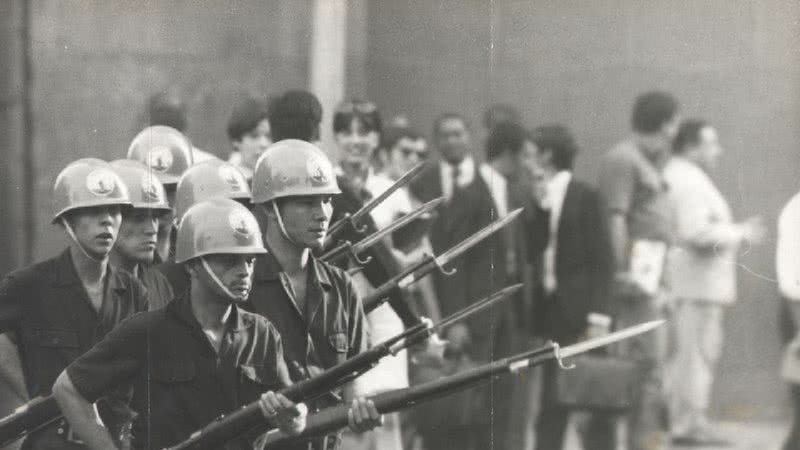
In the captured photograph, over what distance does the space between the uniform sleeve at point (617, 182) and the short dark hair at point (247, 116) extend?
4.76 feet

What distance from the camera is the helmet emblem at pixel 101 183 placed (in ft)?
34.7

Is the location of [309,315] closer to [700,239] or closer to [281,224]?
[281,224]

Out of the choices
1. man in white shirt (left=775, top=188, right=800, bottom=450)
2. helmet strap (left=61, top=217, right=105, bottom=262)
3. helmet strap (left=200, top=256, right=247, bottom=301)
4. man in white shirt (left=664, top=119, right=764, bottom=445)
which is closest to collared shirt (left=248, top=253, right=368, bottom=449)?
helmet strap (left=200, top=256, right=247, bottom=301)

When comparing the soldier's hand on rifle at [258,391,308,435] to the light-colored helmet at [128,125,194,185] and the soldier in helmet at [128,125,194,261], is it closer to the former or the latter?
the soldier in helmet at [128,125,194,261]

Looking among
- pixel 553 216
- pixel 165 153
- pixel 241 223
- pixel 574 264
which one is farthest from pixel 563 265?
pixel 241 223

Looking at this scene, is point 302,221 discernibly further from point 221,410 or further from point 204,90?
point 204,90

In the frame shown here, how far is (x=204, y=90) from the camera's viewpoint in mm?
11180

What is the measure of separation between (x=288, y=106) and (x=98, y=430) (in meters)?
2.08

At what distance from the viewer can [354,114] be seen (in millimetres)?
10734

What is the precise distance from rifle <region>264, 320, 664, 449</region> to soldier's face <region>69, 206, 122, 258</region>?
5.05ft

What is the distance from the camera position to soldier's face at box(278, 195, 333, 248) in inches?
367

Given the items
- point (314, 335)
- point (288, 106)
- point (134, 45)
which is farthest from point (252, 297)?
point (134, 45)

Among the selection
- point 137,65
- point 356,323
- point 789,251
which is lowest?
point 356,323

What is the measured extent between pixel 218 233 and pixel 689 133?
7.16 feet
